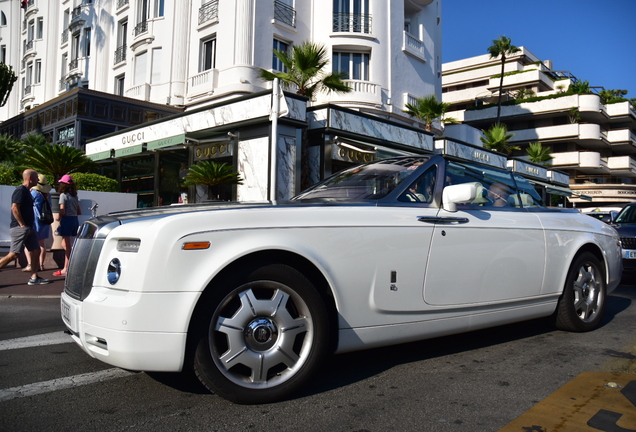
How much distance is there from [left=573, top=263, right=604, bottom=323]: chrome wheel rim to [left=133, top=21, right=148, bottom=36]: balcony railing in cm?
2399

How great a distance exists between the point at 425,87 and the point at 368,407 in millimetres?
24439

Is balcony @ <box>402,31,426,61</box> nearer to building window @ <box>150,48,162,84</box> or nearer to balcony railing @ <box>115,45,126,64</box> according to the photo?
building window @ <box>150,48,162,84</box>

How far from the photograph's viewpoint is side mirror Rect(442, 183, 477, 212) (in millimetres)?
3307

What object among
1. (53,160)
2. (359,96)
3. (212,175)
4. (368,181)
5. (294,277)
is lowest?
(294,277)

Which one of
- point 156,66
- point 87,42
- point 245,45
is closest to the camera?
point 245,45

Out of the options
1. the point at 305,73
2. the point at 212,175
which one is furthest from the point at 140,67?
the point at 212,175

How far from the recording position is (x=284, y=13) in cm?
2152

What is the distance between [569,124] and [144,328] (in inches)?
2119

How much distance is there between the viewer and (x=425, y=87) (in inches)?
998

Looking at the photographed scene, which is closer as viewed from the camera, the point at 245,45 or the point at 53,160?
the point at 53,160

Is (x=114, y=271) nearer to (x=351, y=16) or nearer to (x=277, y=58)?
(x=277, y=58)

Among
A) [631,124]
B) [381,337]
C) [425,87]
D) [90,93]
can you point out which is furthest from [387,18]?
[631,124]

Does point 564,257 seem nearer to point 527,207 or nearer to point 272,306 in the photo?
point 527,207

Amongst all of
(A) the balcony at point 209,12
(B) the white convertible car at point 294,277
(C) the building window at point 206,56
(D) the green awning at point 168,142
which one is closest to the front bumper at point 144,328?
(B) the white convertible car at point 294,277
